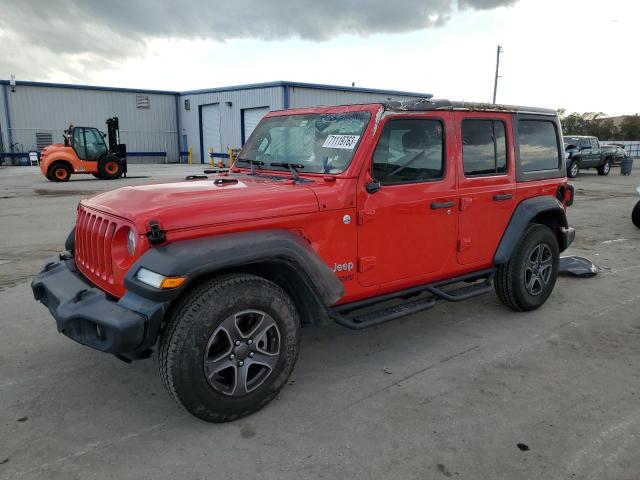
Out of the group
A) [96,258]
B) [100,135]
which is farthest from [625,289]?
[100,135]

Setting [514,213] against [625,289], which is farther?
[625,289]

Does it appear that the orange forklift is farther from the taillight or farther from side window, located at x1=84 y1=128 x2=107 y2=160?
the taillight

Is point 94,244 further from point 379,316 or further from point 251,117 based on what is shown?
point 251,117

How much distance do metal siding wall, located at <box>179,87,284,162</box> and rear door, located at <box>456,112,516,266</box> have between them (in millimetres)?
21429

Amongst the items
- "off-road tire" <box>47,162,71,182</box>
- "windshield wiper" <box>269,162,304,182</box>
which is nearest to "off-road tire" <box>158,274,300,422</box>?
"windshield wiper" <box>269,162,304,182</box>

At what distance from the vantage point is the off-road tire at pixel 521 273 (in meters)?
4.48

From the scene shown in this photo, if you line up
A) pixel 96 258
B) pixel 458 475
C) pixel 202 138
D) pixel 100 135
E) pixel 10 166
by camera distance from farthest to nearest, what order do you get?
pixel 202 138, pixel 10 166, pixel 100 135, pixel 96 258, pixel 458 475

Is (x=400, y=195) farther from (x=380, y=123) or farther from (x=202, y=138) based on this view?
(x=202, y=138)

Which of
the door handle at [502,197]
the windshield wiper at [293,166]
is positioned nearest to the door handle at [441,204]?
the door handle at [502,197]

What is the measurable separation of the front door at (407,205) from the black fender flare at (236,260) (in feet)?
1.38

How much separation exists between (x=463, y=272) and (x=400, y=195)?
3.61 feet

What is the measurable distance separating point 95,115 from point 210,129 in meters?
7.31

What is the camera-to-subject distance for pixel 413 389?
331 cm

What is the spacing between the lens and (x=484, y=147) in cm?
413
